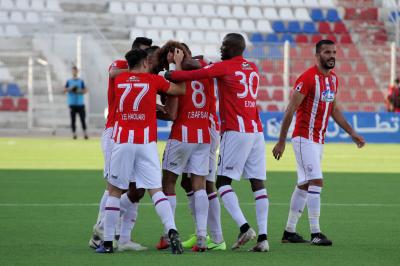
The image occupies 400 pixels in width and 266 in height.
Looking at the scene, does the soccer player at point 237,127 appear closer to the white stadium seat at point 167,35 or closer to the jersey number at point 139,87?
the jersey number at point 139,87

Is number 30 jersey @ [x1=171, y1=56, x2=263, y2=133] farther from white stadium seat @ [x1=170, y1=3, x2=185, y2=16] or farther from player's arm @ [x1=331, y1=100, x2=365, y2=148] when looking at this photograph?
white stadium seat @ [x1=170, y1=3, x2=185, y2=16]

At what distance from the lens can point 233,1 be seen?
141 feet

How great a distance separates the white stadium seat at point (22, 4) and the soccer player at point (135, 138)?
31.7 m

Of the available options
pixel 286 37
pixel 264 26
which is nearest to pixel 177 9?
pixel 264 26

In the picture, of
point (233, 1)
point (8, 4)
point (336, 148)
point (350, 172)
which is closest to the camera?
point (350, 172)

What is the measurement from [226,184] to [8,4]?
31.9 m

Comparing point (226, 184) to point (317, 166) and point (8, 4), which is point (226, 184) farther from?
point (8, 4)

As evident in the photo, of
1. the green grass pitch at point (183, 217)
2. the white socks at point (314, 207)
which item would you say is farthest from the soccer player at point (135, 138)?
the white socks at point (314, 207)

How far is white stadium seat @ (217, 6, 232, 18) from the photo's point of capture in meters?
41.8

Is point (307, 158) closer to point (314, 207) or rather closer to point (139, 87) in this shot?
point (314, 207)

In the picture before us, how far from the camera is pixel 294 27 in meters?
41.5

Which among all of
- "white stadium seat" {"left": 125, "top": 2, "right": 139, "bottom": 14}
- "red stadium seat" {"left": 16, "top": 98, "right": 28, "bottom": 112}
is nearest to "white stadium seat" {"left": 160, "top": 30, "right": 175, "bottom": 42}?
"white stadium seat" {"left": 125, "top": 2, "right": 139, "bottom": 14}

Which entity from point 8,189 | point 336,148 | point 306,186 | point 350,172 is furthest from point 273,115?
point 306,186

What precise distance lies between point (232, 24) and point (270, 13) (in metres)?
2.29
